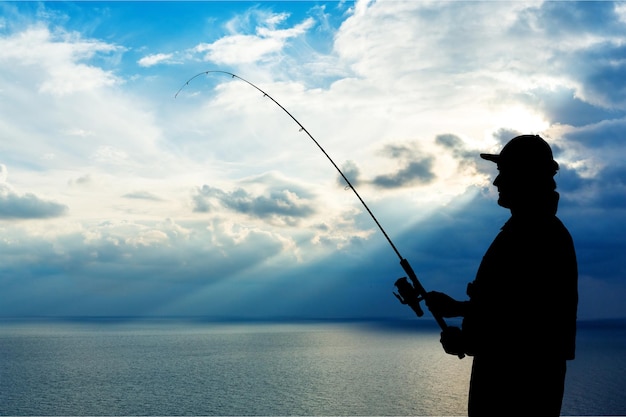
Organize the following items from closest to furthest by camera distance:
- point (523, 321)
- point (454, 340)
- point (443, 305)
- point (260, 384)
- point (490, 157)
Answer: point (523, 321) → point (454, 340) → point (490, 157) → point (443, 305) → point (260, 384)

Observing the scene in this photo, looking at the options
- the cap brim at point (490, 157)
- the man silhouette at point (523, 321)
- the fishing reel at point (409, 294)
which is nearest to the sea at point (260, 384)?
the fishing reel at point (409, 294)

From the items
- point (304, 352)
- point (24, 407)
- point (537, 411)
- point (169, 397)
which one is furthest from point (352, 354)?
point (537, 411)

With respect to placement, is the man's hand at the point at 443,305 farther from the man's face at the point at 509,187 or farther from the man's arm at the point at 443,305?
the man's face at the point at 509,187

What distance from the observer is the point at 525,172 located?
225 cm

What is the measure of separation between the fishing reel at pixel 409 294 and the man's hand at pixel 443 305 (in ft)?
0.55

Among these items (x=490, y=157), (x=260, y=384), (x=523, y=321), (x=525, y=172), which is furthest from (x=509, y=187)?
(x=260, y=384)

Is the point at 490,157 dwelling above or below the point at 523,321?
above

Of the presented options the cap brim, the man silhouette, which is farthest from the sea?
the man silhouette

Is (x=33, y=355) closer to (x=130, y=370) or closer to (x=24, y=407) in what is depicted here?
(x=130, y=370)

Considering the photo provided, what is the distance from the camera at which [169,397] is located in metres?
45.8

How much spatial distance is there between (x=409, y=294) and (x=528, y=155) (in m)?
0.97

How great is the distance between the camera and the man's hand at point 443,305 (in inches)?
98.6

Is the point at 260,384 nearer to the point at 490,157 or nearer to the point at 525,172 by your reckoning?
the point at 490,157

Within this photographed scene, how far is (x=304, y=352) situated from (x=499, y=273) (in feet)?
288
